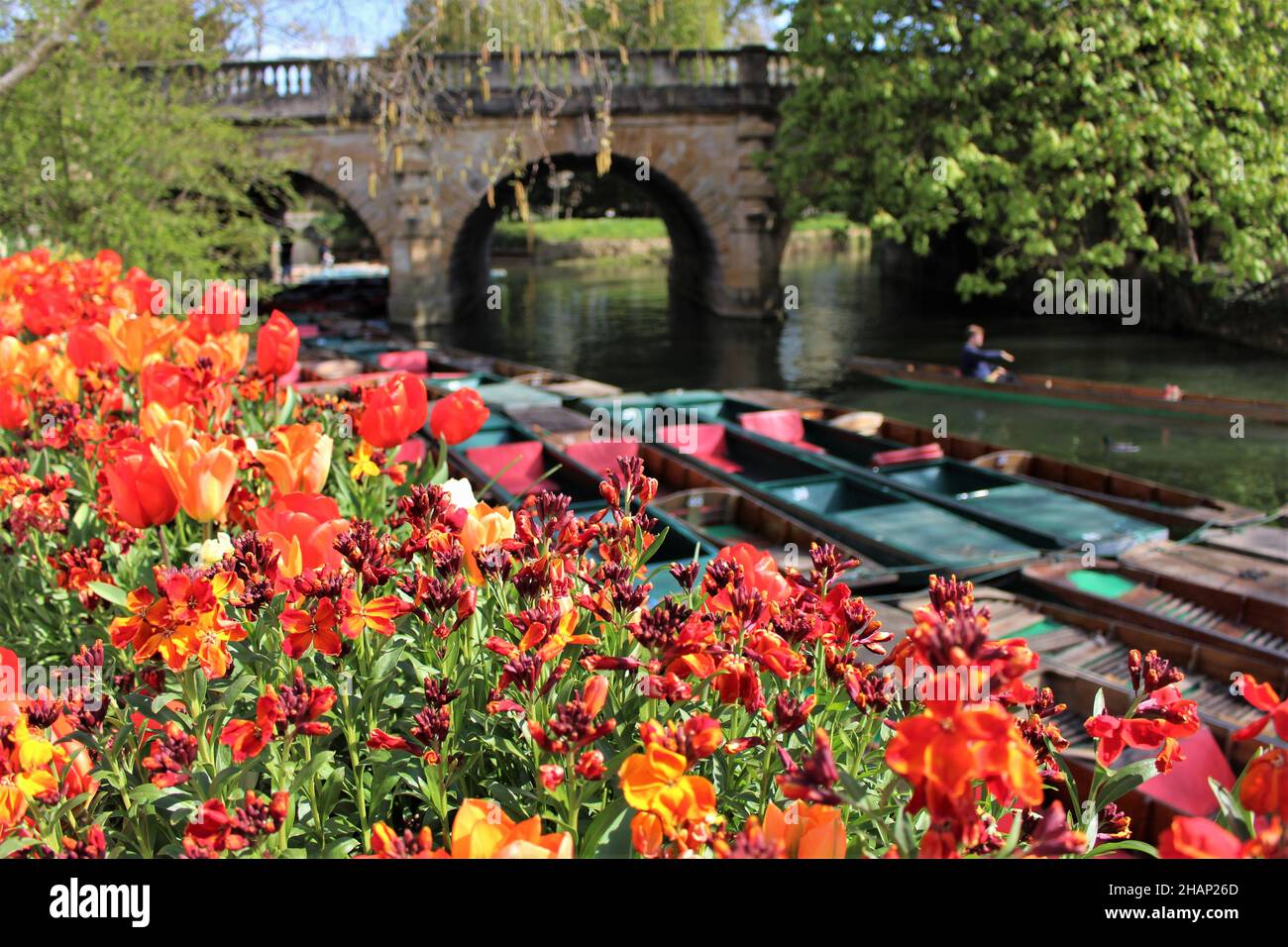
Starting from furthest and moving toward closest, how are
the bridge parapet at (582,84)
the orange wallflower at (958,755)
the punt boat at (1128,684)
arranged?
the bridge parapet at (582,84), the punt boat at (1128,684), the orange wallflower at (958,755)

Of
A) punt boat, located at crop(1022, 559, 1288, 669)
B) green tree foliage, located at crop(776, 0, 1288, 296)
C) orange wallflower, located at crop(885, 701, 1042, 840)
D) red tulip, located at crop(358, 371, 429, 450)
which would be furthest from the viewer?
green tree foliage, located at crop(776, 0, 1288, 296)

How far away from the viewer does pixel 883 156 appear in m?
17.7

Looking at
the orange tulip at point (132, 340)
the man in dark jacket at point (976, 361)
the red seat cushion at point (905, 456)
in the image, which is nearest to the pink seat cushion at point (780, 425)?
the red seat cushion at point (905, 456)

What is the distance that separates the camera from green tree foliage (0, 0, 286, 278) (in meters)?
11.8

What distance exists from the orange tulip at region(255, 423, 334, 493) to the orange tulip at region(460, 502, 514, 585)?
16.9 inches

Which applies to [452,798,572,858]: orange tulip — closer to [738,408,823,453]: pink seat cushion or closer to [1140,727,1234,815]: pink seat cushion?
[1140,727,1234,815]: pink seat cushion

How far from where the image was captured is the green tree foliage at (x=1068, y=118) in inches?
637

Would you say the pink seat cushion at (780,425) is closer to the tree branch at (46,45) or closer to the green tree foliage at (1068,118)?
the tree branch at (46,45)

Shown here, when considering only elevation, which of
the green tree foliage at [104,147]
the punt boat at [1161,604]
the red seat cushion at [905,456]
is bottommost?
the punt boat at [1161,604]

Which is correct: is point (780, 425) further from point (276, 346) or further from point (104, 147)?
point (276, 346)

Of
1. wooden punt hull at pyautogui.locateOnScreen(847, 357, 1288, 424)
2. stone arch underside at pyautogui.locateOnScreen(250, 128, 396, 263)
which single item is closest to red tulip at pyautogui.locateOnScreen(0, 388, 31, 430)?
wooden punt hull at pyautogui.locateOnScreen(847, 357, 1288, 424)

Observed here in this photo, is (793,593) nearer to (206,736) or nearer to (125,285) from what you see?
(206,736)

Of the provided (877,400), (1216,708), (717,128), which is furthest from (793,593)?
(717,128)
